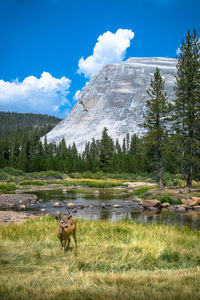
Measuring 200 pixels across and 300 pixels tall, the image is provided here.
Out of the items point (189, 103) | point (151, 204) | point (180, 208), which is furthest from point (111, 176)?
point (180, 208)

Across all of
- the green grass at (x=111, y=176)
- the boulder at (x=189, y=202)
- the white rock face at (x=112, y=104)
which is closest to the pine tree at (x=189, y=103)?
the boulder at (x=189, y=202)

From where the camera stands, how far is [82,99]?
142 m

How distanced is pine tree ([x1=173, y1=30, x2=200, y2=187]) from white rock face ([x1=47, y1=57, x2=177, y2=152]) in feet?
280

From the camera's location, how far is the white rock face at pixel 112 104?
396 feet

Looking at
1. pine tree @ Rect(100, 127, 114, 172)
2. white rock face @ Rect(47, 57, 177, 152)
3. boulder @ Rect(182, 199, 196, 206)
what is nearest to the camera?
boulder @ Rect(182, 199, 196, 206)

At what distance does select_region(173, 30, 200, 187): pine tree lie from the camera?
26422mm

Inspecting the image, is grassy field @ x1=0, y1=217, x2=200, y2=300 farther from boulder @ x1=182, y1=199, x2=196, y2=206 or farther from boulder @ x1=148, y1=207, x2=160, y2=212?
boulder @ x1=182, y1=199, x2=196, y2=206

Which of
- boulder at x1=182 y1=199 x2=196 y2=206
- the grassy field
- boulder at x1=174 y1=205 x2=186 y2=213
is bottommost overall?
boulder at x1=174 y1=205 x2=186 y2=213

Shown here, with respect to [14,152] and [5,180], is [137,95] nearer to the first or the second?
[14,152]

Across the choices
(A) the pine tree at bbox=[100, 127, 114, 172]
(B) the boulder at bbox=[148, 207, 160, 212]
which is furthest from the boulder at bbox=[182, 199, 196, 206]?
(A) the pine tree at bbox=[100, 127, 114, 172]

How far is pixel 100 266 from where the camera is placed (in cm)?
574

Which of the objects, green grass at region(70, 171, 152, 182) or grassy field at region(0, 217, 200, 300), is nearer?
grassy field at region(0, 217, 200, 300)

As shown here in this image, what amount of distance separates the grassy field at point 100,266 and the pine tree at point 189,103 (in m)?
18.1

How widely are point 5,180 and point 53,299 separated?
44.4m
